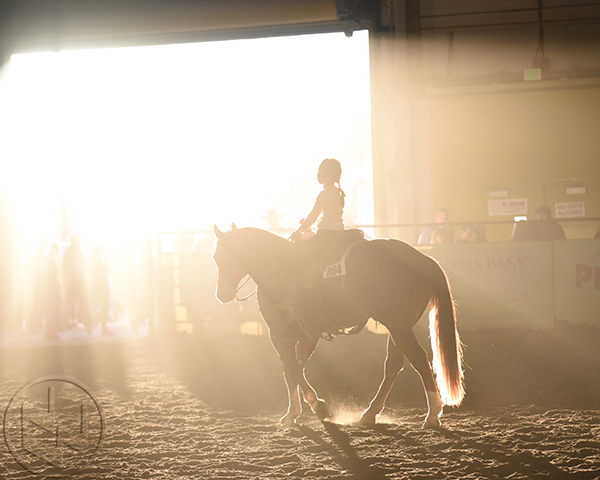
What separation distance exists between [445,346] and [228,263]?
202 cm

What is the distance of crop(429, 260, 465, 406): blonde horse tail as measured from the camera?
4.84 m

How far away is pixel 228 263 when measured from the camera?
5.63 metres

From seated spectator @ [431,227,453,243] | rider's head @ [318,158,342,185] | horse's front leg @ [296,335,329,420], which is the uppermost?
rider's head @ [318,158,342,185]

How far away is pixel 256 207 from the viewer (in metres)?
26.3

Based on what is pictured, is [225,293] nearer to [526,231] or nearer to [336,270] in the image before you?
[336,270]

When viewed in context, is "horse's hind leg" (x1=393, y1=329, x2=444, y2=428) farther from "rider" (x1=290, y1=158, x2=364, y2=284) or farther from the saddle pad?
"rider" (x1=290, y1=158, x2=364, y2=284)

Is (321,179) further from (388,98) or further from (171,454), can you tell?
(388,98)

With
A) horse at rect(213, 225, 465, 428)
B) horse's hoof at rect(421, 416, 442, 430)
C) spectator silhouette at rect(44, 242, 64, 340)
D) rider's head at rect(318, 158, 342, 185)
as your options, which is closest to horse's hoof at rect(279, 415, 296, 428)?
horse at rect(213, 225, 465, 428)

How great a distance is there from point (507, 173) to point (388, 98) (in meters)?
3.14

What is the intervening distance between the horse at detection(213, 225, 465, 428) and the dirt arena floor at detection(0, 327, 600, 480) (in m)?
0.34

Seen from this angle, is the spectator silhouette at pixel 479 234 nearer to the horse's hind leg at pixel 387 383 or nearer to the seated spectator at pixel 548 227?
the seated spectator at pixel 548 227

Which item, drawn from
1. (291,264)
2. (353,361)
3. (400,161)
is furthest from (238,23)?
(291,264)

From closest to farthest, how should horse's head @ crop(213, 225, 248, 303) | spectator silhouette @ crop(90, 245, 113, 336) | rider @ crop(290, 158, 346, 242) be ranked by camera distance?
rider @ crop(290, 158, 346, 242) → horse's head @ crop(213, 225, 248, 303) → spectator silhouette @ crop(90, 245, 113, 336)

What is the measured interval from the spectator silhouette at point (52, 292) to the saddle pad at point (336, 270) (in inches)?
312
